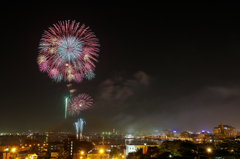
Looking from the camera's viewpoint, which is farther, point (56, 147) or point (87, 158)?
point (56, 147)

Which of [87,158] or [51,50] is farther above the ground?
[51,50]

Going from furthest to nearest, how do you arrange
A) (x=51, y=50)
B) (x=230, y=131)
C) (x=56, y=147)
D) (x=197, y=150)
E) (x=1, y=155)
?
(x=230, y=131) < (x=56, y=147) < (x=51, y=50) < (x=197, y=150) < (x=1, y=155)

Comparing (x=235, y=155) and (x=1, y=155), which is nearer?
(x=1, y=155)

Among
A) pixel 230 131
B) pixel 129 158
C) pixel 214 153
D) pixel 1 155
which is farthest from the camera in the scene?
pixel 230 131

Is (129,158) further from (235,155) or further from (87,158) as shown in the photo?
(235,155)

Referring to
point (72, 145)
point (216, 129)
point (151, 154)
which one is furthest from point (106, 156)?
point (216, 129)

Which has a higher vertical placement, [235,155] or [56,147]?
[235,155]

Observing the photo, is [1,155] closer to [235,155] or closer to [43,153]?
[235,155]

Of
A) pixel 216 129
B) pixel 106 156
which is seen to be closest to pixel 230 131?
pixel 216 129

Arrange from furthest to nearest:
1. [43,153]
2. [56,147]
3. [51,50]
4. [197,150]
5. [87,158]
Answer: [56,147]
[43,153]
[87,158]
[51,50]
[197,150]
